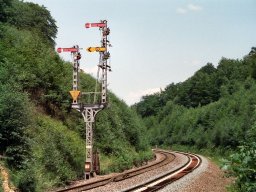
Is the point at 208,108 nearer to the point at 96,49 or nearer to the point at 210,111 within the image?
the point at 210,111

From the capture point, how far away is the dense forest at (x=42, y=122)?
62.8 feet

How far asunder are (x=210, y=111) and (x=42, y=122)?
60.6 m

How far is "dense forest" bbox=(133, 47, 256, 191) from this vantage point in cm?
6028

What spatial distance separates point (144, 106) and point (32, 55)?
111046 millimetres

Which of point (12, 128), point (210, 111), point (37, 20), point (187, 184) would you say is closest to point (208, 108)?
point (210, 111)

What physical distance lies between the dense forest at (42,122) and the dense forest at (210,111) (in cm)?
950

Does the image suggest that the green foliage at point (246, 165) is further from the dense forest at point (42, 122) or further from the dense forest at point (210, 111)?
the dense forest at point (42, 122)

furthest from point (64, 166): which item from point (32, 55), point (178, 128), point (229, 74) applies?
point (229, 74)

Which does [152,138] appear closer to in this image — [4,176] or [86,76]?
[86,76]

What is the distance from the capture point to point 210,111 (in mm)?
83812

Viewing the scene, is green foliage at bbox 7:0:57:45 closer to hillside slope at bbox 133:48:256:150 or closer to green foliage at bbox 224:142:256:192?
hillside slope at bbox 133:48:256:150

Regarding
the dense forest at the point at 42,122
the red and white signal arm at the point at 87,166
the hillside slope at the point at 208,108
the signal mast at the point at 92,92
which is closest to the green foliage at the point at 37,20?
the dense forest at the point at 42,122

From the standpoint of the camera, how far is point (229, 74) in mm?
114812

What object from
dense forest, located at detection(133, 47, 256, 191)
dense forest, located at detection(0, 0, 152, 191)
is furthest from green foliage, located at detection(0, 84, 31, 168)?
dense forest, located at detection(133, 47, 256, 191)
